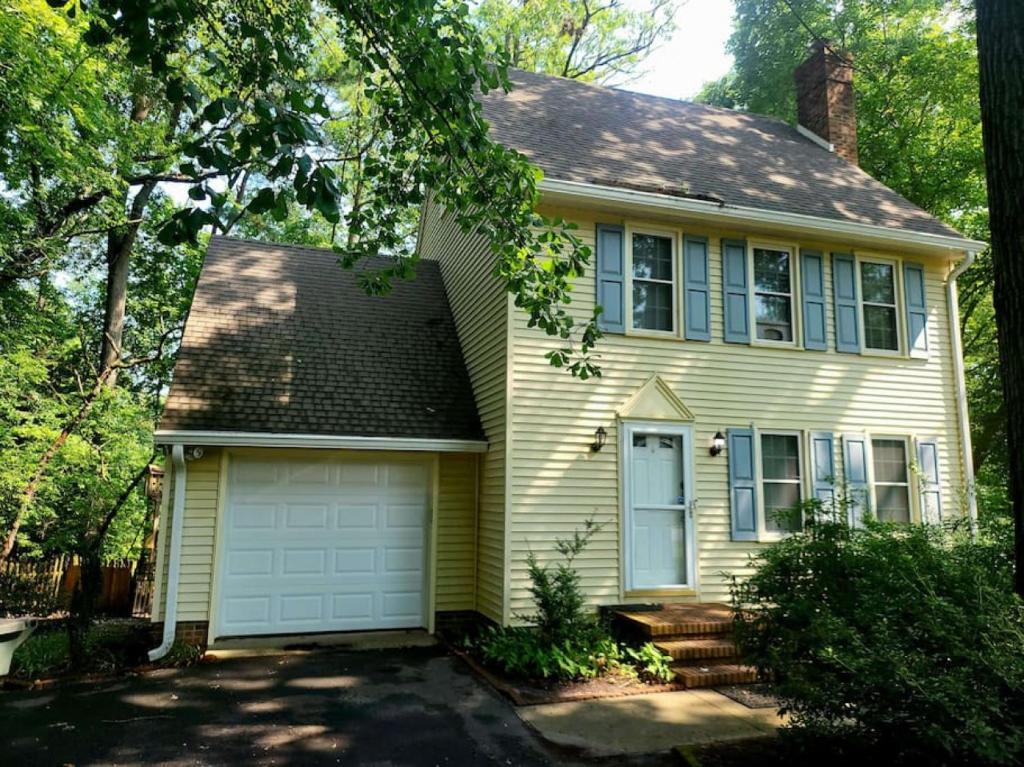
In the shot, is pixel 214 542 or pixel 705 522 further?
pixel 705 522

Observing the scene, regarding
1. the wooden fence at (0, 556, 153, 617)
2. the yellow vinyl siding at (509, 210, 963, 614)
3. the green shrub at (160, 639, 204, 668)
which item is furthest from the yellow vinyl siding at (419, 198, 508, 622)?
the wooden fence at (0, 556, 153, 617)

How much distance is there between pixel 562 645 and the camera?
6.50m

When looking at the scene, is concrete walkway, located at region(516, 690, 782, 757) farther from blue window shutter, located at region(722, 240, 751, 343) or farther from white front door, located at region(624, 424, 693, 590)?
blue window shutter, located at region(722, 240, 751, 343)

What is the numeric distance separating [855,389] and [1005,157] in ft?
17.0

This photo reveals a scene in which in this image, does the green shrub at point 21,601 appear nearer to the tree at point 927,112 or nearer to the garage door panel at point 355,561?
the garage door panel at point 355,561

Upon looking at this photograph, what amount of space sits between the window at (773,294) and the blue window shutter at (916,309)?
6.16 ft

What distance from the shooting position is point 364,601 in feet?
26.4

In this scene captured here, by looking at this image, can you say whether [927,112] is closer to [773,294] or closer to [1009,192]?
[773,294]

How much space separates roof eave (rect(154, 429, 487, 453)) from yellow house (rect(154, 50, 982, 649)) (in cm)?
3

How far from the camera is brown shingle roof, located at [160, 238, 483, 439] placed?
7.75 meters

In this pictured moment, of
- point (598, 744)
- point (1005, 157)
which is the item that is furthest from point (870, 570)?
point (1005, 157)

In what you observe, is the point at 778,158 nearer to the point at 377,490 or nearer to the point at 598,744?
the point at 377,490

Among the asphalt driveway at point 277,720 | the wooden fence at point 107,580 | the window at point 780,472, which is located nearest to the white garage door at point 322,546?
the asphalt driveway at point 277,720

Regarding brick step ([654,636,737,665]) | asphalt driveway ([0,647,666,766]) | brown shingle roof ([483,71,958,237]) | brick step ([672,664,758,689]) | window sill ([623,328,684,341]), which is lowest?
asphalt driveway ([0,647,666,766])
